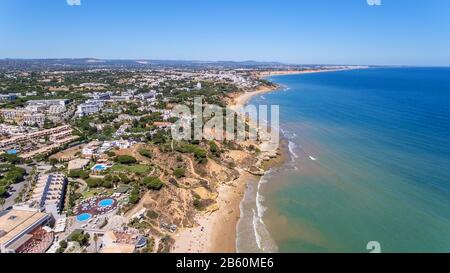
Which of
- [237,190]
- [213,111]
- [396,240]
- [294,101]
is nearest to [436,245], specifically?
[396,240]

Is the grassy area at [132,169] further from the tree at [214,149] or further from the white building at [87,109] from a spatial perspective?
the white building at [87,109]

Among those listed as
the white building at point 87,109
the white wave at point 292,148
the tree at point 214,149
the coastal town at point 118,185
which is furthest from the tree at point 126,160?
the white building at point 87,109

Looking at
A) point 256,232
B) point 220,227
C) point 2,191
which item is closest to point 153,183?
point 220,227

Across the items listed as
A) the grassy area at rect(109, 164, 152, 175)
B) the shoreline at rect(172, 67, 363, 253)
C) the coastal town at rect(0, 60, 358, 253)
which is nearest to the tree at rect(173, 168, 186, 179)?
the coastal town at rect(0, 60, 358, 253)

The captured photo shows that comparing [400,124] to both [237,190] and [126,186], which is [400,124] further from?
[126,186]

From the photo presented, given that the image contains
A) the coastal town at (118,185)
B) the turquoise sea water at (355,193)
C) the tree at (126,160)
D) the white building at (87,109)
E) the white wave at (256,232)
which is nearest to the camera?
the coastal town at (118,185)

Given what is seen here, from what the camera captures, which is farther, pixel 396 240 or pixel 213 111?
pixel 213 111

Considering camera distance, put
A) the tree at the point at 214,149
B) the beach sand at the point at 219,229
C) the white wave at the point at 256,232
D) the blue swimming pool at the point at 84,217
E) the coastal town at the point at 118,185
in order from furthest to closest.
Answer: the tree at the point at 214,149 < the blue swimming pool at the point at 84,217 < the white wave at the point at 256,232 < the beach sand at the point at 219,229 < the coastal town at the point at 118,185
